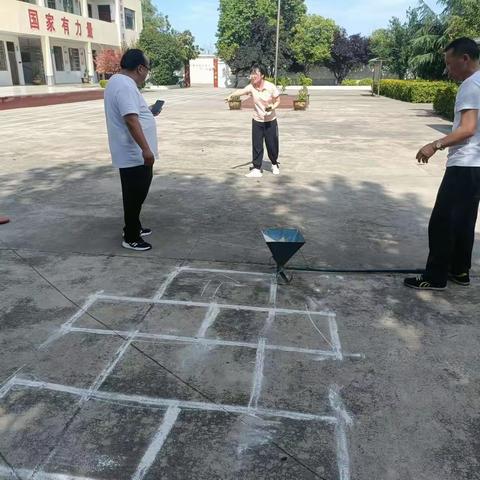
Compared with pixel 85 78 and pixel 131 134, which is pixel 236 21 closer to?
pixel 85 78

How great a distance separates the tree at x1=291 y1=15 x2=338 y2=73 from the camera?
172 ft

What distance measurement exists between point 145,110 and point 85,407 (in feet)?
8.57

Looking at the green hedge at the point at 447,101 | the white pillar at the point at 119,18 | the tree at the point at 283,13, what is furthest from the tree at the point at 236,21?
the green hedge at the point at 447,101

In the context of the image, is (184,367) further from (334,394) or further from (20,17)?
(20,17)

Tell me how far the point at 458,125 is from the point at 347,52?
2233 inches

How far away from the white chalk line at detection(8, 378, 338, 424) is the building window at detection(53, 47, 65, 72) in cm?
4119

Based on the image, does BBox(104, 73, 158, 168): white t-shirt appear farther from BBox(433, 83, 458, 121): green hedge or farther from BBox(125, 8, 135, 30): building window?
BBox(125, 8, 135, 30): building window

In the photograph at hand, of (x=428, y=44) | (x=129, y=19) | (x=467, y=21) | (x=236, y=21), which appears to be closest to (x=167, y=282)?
(x=467, y=21)

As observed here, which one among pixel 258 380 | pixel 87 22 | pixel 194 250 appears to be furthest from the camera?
pixel 87 22

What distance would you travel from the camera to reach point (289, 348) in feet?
9.25

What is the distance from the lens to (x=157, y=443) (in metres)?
2.07

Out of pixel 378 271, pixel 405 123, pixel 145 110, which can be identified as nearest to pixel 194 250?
pixel 145 110

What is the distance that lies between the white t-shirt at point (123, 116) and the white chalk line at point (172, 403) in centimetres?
216

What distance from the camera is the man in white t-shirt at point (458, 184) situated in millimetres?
3064
